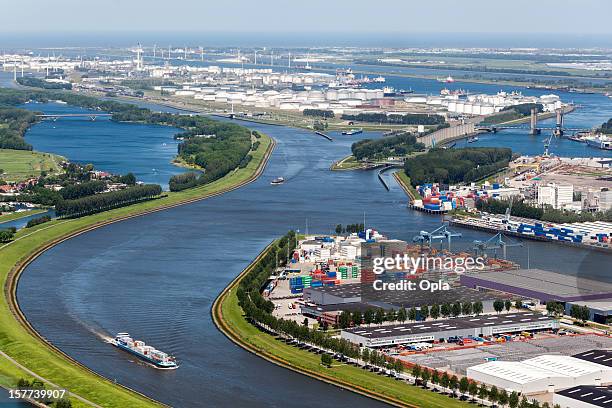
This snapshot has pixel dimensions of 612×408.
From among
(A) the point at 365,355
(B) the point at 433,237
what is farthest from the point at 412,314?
(B) the point at 433,237

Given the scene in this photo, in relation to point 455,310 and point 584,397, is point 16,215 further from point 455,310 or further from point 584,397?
point 584,397

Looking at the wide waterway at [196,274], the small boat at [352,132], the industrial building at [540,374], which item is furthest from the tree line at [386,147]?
the industrial building at [540,374]

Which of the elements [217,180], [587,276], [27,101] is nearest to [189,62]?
[27,101]

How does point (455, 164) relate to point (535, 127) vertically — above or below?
above

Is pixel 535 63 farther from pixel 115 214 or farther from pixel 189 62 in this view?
pixel 115 214

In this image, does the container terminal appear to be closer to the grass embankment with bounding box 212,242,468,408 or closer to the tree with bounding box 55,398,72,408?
the grass embankment with bounding box 212,242,468,408
